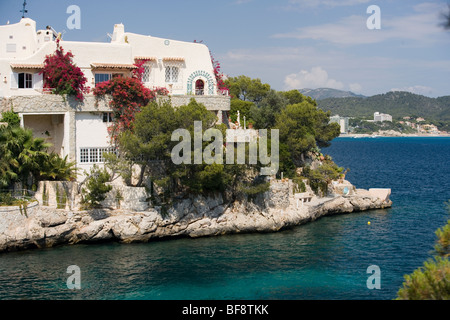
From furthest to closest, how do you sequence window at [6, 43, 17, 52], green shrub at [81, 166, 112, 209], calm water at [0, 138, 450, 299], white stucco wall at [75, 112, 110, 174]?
1. window at [6, 43, 17, 52]
2. white stucco wall at [75, 112, 110, 174]
3. green shrub at [81, 166, 112, 209]
4. calm water at [0, 138, 450, 299]

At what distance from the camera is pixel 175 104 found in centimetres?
4634

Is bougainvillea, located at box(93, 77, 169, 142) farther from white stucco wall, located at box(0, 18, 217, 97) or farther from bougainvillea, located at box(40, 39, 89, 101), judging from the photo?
white stucco wall, located at box(0, 18, 217, 97)

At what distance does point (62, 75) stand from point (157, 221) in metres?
15.3

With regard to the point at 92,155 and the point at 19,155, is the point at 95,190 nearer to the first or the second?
the point at 92,155

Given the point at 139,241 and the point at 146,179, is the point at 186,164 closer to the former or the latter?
the point at 146,179

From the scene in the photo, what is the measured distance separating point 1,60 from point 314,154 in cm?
3418

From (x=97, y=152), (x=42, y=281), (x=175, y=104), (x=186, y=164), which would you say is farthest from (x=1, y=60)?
(x=42, y=281)

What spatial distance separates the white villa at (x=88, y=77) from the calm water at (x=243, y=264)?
36.2 ft

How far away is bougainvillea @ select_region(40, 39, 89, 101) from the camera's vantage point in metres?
43.4

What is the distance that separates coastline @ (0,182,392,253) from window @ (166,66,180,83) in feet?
42.3

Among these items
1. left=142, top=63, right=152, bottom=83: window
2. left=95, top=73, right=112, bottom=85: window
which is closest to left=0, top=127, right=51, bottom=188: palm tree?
left=95, top=73, right=112, bottom=85: window

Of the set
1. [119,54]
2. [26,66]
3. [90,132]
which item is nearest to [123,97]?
[90,132]

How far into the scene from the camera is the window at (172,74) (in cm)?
4834

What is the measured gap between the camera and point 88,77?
4516 centimetres
